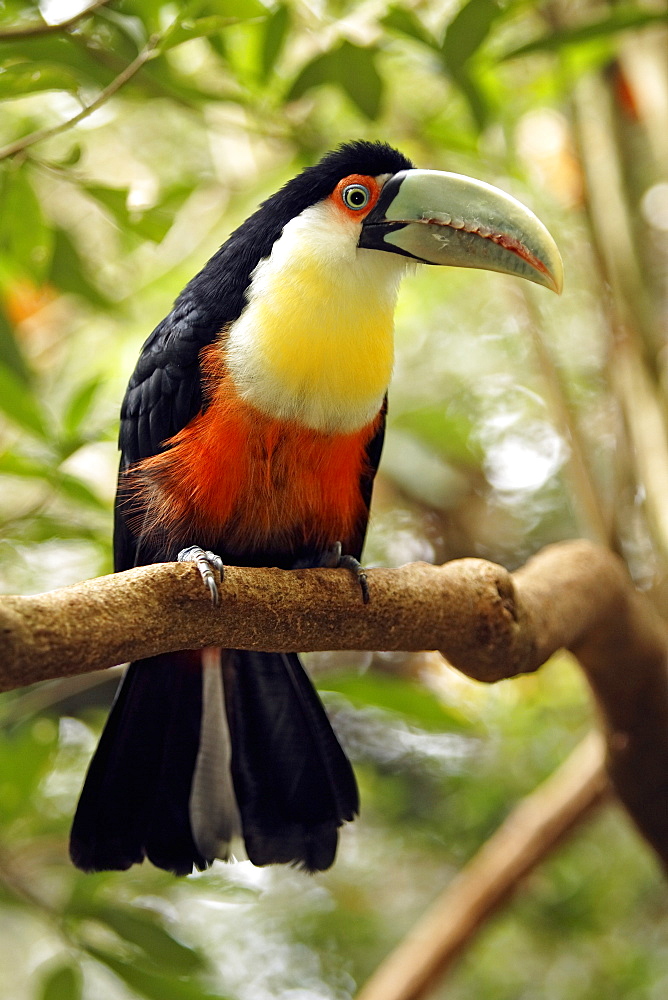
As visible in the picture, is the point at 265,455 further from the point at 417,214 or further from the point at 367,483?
the point at 417,214

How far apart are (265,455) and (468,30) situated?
1.11 meters

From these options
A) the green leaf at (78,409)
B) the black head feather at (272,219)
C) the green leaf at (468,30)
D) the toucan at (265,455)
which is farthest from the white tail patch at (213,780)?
the green leaf at (468,30)

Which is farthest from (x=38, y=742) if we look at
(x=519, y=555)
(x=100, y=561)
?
(x=519, y=555)

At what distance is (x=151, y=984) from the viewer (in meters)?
2.18

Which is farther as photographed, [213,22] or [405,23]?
[405,23]

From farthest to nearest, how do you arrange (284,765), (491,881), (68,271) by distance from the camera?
(491,881), (68,271), (284,765)

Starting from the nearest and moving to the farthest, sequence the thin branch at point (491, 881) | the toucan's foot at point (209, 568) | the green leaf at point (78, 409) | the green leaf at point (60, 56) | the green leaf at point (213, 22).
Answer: the toucan's foot at point (209, 568) → the green leaf at point (213, 22) → the green leaf at point (60, 56) → the green leaf at point (78, 409) → the thin branch at point (491, 881)

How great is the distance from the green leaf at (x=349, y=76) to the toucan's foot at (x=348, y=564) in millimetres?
1098

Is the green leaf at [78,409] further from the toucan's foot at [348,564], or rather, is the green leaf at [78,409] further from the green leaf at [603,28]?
the green leaf at [603,28]

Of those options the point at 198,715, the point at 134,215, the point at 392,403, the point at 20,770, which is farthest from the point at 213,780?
the point at 392,403

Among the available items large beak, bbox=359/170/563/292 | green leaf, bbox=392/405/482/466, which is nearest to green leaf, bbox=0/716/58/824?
large beak, bbox=359/170/563/292

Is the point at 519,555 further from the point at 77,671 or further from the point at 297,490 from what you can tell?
the point at 77,671

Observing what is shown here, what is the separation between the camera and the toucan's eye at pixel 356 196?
7.33ft

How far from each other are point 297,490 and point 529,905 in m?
2.10
